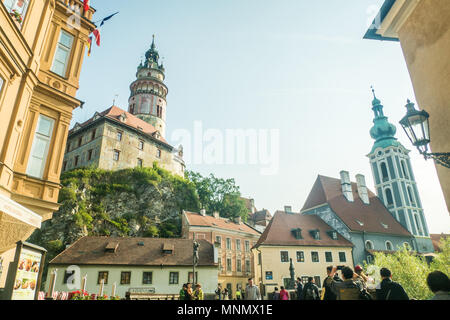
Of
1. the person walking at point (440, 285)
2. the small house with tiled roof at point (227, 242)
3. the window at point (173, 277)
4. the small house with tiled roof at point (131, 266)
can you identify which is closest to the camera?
the person walking at point (440, 285)

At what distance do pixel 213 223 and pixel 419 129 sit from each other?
4067 centimetres

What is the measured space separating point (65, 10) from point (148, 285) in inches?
1032

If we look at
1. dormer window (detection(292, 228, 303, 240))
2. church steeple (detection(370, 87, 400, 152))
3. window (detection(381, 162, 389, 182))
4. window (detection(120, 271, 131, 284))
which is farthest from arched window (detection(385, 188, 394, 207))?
window (detection(120, 271, 131, 284))

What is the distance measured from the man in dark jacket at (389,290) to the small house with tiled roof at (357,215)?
37723 mm

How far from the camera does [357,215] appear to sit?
145 feet

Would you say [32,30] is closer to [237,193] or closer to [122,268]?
[122,268]

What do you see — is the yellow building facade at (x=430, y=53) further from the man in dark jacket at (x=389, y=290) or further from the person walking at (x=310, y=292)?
the person walking at (x=310, y=292)

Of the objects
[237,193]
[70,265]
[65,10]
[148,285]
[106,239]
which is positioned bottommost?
[148,285]

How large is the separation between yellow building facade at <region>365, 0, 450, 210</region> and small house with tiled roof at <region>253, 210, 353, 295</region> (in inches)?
1165

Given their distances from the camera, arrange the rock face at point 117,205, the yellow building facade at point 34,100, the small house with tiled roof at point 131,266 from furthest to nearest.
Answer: the rock face at point 117,205
the small house with tiled roof at point 131,266
the yellow building facade at point 34,100

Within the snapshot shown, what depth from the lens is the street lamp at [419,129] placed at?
498 cm

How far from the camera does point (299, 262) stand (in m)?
35.5

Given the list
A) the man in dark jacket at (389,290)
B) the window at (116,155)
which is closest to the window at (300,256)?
the window at (116,155)

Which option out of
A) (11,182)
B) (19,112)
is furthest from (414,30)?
(11,182)
